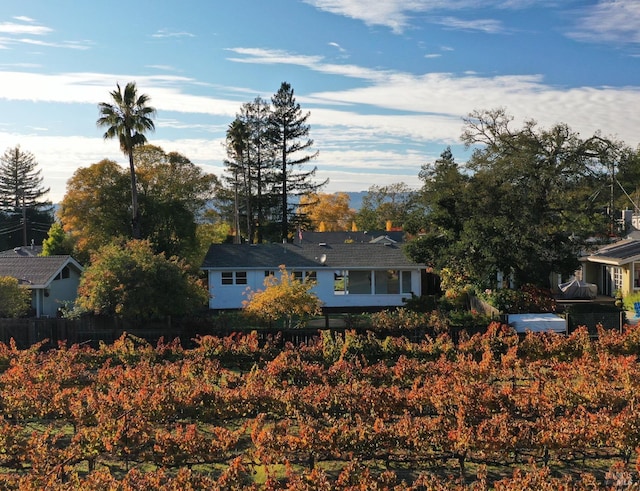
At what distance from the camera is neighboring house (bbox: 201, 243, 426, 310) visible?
33469 mm

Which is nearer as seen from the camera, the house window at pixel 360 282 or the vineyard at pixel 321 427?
the vineyard at pixel 321 427

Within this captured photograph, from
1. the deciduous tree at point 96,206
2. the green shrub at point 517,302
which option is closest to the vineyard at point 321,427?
the green shrub at point 517,302

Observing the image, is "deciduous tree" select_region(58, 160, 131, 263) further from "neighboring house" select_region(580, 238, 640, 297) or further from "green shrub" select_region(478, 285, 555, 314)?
"neighboring house" select_region(580, 238, 640, 297)

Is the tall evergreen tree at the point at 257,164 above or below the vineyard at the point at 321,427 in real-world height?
above

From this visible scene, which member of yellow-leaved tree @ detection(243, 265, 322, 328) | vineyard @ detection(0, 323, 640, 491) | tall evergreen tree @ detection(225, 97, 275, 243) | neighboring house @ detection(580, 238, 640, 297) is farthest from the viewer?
tall evergreen tree @ detection(225, 97, 275, 243)

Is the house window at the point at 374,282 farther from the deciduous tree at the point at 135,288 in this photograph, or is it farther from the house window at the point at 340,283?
the deciduous tree at the point at 135,288

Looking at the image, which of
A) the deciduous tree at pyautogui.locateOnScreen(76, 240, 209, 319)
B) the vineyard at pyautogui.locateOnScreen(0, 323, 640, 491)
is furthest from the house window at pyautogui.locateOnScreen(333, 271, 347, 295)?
the vineyard at pyautogui.locateOnScreen(0, 323, 640, 491)

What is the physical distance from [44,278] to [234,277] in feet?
30.7

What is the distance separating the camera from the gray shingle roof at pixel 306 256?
110 ft

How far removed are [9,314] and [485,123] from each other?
30.3 m

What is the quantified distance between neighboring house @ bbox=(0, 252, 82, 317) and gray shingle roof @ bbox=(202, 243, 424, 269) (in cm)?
727

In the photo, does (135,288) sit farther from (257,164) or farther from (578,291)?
(257,164)

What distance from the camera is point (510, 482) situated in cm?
938

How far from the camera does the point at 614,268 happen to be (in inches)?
1361
